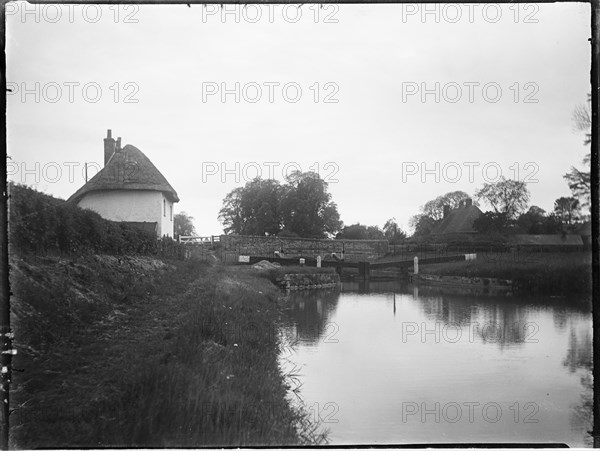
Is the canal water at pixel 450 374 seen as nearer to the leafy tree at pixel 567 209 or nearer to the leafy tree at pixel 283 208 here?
the leafy tree at pixel 567 209

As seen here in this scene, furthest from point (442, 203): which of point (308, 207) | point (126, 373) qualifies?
point (126, 373)

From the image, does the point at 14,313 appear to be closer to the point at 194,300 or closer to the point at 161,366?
the point at 161,366

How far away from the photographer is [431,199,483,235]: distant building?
7719 millimetres

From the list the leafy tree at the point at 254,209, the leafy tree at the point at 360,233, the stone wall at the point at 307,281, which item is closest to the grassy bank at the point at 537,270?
the leafy tree at the point at 360,233

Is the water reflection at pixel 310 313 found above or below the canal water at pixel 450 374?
below

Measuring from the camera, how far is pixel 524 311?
9875 mm

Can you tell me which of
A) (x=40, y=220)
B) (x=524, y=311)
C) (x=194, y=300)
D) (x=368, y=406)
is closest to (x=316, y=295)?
(x=524, y=311)

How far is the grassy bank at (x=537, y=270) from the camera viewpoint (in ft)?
18.2

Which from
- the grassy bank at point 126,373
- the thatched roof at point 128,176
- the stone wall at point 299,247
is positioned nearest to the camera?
the grassy bank at point 126,373

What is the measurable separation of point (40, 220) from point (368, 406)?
4.23 meters

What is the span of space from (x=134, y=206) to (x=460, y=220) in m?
5.51

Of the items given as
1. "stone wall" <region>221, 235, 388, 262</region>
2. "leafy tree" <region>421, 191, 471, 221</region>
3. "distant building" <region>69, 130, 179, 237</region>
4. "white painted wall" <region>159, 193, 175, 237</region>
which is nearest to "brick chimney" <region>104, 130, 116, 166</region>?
"distant building" <region>69, 130, 179, 237</region>

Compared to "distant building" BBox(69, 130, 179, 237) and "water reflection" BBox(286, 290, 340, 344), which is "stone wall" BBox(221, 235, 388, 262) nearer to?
"water reflection" BBox(286, 290, 340, 344)

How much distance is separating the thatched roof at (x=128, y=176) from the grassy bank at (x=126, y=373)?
1.00 meters
